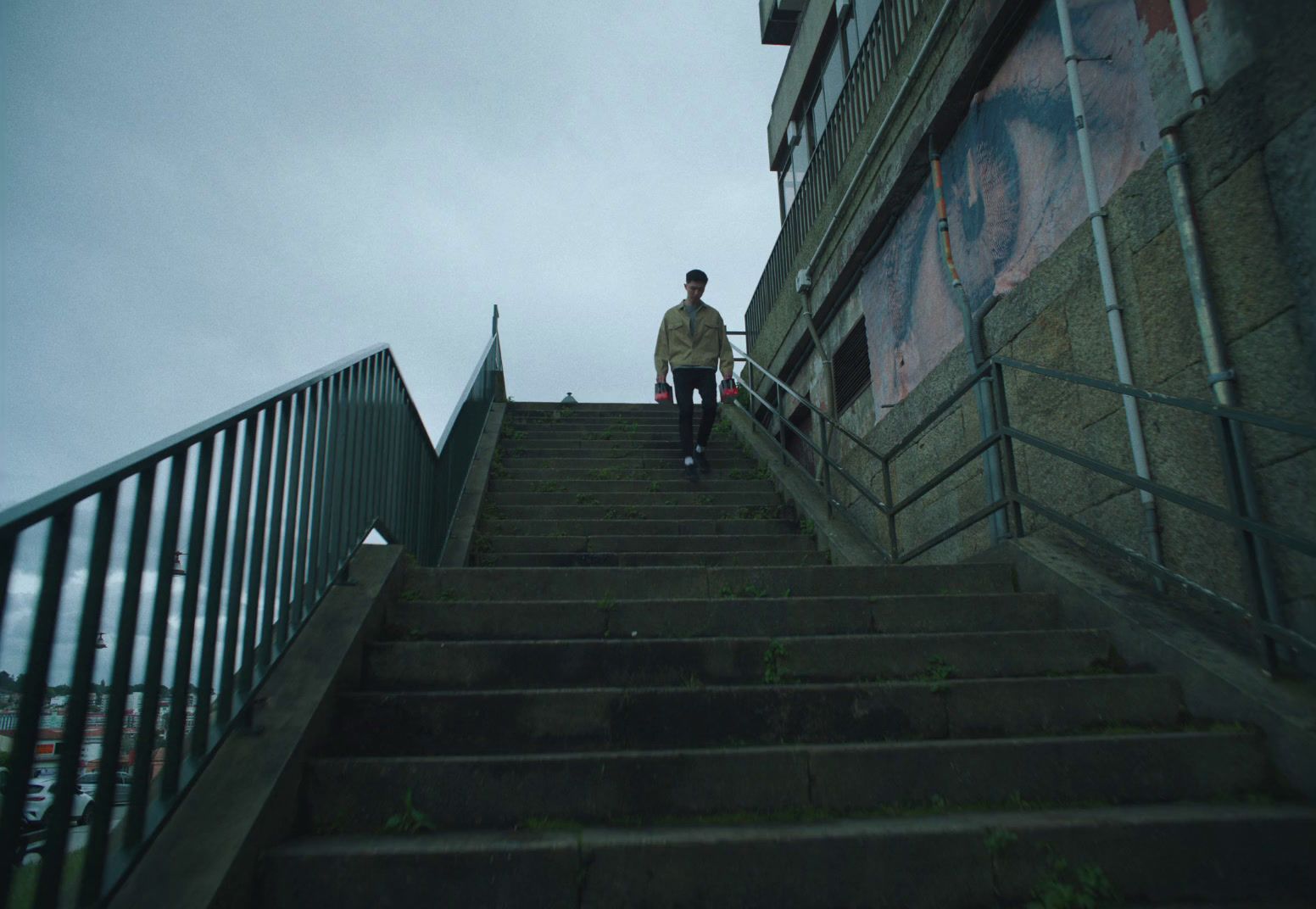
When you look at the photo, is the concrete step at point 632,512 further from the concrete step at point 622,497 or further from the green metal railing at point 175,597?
the green metal railing at point 175,597

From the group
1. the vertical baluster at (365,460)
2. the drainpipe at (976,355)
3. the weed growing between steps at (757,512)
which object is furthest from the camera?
the weed growing between steps at (757,512)

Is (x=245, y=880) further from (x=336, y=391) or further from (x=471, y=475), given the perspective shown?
(x=471, y=475)

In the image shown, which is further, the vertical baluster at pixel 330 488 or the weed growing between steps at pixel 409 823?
the vertical baluster at pixel 330 488

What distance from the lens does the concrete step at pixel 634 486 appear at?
22.9 ft

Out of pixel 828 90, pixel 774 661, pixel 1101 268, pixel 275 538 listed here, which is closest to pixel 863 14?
pixel 828 90

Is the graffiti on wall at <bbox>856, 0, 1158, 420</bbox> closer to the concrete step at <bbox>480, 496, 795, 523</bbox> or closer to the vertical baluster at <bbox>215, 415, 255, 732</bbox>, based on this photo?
the concrete step at <bbox>480, 496, 795, 523</bbox>

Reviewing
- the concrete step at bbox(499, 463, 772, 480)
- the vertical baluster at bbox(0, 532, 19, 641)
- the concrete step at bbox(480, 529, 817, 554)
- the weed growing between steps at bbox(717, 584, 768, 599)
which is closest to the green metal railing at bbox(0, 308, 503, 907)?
the vertical baluster at bbox(0, 532, 19, 641)

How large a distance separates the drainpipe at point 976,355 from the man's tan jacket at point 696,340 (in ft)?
6.91

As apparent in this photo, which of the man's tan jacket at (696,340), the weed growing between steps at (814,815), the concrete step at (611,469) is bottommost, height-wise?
the weed growing between steps at (814,815)

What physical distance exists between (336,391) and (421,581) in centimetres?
94

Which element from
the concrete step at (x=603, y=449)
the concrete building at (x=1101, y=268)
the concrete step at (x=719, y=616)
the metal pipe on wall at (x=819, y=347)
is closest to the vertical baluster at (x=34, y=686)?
the concrete step at (x=719, y=616)

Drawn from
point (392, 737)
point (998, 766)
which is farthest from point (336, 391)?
point (998, 766)

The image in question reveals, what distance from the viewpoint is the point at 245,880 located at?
6.56 feet

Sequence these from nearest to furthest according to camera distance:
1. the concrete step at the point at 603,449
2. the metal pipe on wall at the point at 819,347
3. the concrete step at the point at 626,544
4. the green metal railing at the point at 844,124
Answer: the concrete step at the point at 626,544 < the green metal railing at the point at 844,124 < the concrete step at the point at 603,449 < the metal pipe on wall at the point at 819,347
